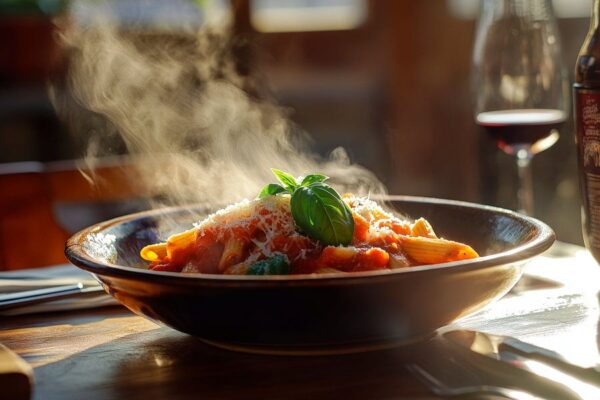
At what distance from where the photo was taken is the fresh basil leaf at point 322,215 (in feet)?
2.98

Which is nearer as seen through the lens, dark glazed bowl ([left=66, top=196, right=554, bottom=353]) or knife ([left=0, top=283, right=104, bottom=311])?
dark glazed bowl ([left=66, top=196, right=554, bottom=353])

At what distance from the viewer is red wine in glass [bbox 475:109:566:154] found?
150cm

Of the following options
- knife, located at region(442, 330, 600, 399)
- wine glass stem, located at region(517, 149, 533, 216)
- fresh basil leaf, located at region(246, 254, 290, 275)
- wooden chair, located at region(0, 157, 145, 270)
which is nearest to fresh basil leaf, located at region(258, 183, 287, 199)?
fresh basil leaf, located at region(246, 254, 290, 275)

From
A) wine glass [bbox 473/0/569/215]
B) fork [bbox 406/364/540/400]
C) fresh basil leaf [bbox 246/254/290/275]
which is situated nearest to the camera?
fork [bbox 406/364/540/400]

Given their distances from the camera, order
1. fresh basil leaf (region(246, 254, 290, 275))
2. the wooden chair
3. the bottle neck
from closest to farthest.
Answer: fresh basil leaf (region(246, 254, 290, 275)) < the bottle neck < the wooden chair

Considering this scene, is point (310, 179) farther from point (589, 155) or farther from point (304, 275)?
point (589, 155)

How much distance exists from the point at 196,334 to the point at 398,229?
0.29m

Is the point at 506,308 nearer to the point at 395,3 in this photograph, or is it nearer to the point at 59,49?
the point at 395,3

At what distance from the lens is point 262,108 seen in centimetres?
373

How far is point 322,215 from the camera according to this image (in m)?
0.91

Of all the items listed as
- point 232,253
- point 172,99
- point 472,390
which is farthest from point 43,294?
point 172,99

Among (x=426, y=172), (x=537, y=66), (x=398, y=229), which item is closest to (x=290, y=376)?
(x=398, y=229)

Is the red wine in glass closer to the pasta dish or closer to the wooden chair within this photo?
the pasta dish

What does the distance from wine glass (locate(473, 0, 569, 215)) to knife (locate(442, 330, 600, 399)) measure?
2.05ft
